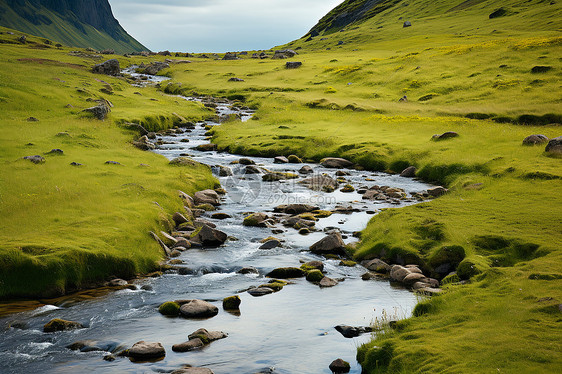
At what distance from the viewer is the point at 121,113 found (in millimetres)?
61156

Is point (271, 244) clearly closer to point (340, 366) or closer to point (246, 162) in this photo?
point (340, 366)

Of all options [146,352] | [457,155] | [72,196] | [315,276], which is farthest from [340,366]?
[457,155]

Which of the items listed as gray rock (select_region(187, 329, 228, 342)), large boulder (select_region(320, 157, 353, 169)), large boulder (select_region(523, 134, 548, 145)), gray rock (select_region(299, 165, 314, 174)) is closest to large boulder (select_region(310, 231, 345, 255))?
gray rock (select_region(187, 329, 228, 342))

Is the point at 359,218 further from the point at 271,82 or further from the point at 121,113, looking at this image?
the point at 271,82

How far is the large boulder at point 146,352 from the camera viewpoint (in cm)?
1378

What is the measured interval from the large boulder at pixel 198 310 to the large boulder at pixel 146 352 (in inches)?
119

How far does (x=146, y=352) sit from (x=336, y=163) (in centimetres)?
3654

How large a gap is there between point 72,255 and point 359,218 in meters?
18.2

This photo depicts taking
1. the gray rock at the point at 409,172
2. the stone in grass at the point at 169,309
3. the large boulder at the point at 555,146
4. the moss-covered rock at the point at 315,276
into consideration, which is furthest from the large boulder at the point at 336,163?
the stone in grass at the point at 169,309

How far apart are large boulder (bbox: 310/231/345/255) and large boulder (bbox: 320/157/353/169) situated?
23.9 m

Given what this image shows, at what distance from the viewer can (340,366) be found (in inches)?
513

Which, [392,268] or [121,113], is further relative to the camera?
[121,113]

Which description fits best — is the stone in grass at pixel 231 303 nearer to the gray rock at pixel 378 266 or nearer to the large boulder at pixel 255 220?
the gray rock at pixel 378 266

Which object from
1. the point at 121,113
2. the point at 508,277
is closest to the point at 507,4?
the point at 121,113
